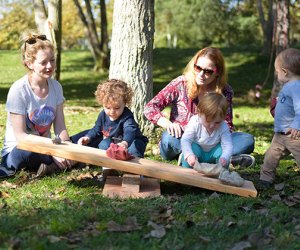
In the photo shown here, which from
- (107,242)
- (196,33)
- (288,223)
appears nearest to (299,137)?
(288,223)

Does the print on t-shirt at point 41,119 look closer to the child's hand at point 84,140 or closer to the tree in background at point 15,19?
the child's hand at point 84,140

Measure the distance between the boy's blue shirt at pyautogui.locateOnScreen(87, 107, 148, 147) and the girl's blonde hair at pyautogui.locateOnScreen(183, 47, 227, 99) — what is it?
0.82 m

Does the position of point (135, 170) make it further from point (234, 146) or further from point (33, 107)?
point (234, 146)

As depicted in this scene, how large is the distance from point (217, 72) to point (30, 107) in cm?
202

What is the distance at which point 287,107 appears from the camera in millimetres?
5168

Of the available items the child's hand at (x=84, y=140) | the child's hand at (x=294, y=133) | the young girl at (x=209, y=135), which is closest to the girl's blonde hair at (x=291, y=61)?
the child's hand at (x=294, y=133)

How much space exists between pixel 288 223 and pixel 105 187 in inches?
66.3

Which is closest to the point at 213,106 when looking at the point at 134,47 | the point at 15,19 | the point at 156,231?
the point at 156,231

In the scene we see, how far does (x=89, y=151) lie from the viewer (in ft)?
16.4

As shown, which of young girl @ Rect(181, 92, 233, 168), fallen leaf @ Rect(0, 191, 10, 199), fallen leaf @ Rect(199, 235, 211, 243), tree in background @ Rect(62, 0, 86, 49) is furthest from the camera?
tree in background @ Rect(62, 0, 86, 49)

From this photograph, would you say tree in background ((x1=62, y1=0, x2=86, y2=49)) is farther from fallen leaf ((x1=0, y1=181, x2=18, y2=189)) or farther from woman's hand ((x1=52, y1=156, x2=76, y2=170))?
fallen leaf ((x1=0, y1=181, x2=18, y2=189))

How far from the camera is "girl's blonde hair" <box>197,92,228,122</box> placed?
500 cm

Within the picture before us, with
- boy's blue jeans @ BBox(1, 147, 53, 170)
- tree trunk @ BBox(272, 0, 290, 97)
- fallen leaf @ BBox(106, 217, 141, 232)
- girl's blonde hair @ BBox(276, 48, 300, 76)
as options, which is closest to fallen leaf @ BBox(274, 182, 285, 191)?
girl's blonde hair @ BBox(276, 48, 300, 76)

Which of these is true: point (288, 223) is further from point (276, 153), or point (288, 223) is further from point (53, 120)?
point (53, 120)
